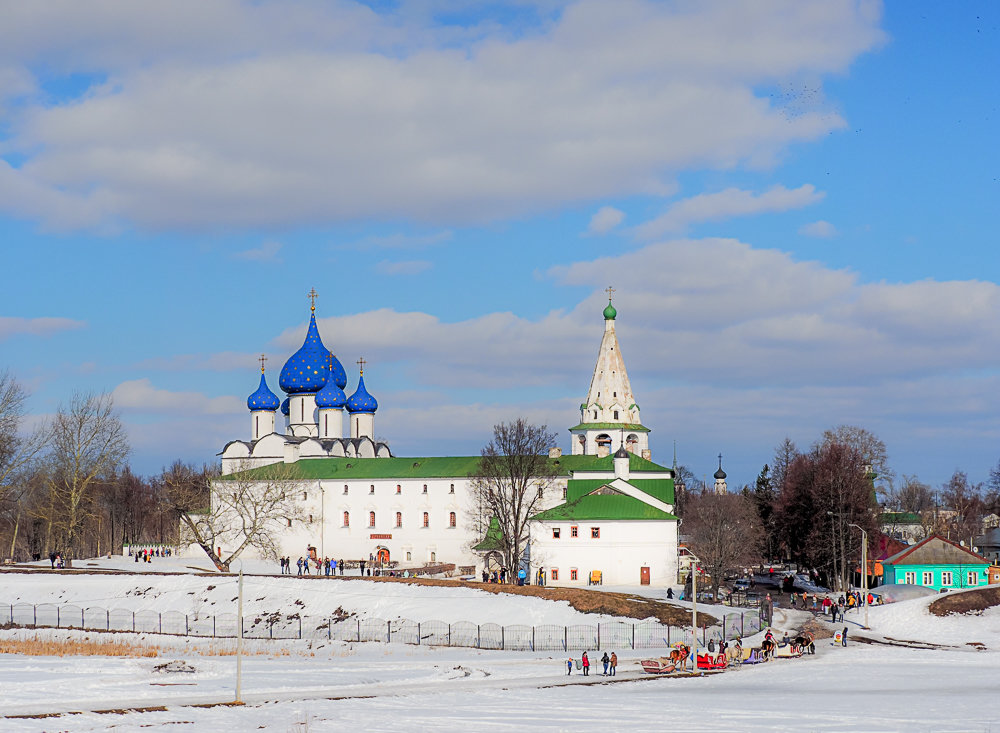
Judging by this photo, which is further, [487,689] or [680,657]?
[680,657]

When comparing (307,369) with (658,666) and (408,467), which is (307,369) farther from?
(658,666)

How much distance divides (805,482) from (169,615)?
4204 centimetres

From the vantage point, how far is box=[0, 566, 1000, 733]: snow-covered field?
2908 centimetres

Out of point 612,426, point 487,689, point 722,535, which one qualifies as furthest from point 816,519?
point 487,689

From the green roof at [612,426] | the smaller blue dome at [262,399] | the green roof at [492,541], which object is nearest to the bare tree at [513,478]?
the green roof at [492,541]

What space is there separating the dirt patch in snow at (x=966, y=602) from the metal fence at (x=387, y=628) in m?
10.3

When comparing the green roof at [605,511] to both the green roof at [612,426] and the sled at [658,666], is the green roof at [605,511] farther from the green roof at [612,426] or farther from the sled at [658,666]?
the sled at [658,666]

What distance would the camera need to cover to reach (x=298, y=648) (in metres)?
49.2

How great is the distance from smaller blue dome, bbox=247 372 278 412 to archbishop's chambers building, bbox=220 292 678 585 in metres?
0.10

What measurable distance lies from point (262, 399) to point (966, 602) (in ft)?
221

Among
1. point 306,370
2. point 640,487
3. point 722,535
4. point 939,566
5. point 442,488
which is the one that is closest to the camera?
point 939,566

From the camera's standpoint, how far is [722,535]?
71375mm

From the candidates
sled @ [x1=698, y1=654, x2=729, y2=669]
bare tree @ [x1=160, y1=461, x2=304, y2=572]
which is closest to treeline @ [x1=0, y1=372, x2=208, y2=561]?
bare tree @ [x1=160, y1=461, x2=304, y2=572]

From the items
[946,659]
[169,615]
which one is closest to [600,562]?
[169,615]
